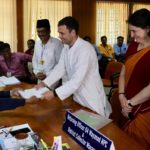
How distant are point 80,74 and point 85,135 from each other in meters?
0.86

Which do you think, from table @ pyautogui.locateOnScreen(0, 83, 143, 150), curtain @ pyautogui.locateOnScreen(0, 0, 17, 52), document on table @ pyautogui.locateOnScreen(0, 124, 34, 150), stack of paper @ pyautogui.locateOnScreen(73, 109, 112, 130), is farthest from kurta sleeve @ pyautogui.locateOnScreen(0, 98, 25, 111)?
curtain @ pyautogui.locateOnScreen(0, 0, 17, 52)

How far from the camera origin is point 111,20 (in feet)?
31.2

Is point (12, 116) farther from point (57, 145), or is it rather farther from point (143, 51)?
point (143, 51)

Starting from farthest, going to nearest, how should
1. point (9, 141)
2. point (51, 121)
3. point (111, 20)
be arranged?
point (111, 20), point (51, 121), point (9, 141)

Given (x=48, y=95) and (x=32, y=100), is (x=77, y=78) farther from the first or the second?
(x=32, y=100)

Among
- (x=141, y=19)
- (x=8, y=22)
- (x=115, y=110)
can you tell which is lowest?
(x=115, y=110)

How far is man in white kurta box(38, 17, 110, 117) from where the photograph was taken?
7.88 feet

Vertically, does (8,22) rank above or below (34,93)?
above

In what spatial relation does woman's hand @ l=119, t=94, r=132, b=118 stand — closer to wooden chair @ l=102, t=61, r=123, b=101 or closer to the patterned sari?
the patterned sari

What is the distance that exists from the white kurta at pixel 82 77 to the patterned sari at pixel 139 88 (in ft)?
1.30

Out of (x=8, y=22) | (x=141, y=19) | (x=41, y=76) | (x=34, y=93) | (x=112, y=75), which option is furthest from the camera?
(x=8, y=22)

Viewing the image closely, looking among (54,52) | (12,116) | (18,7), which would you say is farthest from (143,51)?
(18,7)

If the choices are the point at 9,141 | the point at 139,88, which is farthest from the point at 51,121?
the point at 139,88

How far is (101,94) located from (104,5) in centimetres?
697
